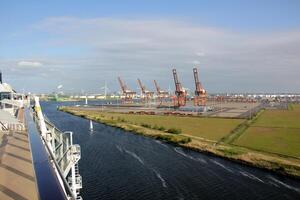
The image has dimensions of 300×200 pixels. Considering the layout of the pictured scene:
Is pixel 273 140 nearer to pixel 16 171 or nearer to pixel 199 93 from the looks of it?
pixel 16 171

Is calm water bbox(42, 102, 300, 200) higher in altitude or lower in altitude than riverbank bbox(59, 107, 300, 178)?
lower

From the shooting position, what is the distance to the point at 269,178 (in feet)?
95.7

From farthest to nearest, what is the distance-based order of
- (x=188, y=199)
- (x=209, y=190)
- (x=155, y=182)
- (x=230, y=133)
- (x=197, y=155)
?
(x=230, y=133)
(x=197, y=155)
(x=155, y=182)
(x=209, y=190)
(x=188, y=199)

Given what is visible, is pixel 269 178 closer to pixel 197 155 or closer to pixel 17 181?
pixel 197 155

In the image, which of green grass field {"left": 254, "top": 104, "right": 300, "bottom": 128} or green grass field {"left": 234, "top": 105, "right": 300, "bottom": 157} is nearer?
green grass field {"left": 234, "top": 105, "right": 300, "bottom": 157}

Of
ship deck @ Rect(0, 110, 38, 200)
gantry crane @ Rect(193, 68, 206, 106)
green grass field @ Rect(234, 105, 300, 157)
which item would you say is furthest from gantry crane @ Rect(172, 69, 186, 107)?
ship deck @ Rect(0, 110, 38, 200)

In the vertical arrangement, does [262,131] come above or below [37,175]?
below

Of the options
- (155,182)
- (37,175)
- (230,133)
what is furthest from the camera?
(230,133)

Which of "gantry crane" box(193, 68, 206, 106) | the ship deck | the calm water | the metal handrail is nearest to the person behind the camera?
the metal handrail

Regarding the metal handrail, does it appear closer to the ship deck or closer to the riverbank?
the ship deck

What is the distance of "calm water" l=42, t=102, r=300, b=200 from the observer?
25297mm

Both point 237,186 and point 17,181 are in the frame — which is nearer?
point 17,181

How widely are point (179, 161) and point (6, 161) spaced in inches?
894

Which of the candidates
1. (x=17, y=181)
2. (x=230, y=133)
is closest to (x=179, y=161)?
(x=230, y=133)
